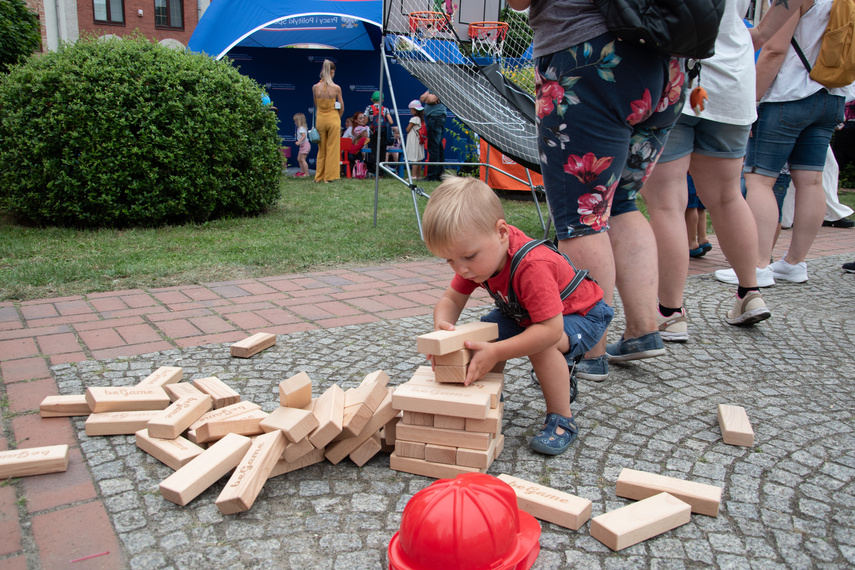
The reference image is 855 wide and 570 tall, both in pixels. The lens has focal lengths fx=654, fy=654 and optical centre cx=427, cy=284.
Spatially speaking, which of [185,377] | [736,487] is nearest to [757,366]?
[736,487]

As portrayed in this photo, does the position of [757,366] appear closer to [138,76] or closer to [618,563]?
[618,563]

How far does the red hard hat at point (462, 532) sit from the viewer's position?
4.58ft

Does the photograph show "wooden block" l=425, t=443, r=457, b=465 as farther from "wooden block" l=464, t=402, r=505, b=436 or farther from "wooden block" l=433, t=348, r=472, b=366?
"wooden block" l=433, t=348, r=472, b=366

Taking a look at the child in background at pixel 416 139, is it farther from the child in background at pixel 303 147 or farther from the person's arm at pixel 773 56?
the person's arm at pixel 773 56

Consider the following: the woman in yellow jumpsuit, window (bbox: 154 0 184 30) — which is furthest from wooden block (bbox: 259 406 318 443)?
window (bbox: 154 0 184 30)

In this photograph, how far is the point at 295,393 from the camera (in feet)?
6.82

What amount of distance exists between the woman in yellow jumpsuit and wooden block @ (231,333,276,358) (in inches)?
369

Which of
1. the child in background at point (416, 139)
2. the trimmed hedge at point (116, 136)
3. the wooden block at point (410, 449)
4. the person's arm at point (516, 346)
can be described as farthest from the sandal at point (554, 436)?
the child in background at point (416, 139)

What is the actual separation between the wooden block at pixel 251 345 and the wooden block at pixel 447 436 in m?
1.22

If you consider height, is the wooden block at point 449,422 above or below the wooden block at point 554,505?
above

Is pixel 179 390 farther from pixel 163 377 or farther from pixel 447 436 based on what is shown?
pixel 447 436

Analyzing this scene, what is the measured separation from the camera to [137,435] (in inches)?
85.0

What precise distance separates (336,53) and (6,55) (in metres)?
8.72

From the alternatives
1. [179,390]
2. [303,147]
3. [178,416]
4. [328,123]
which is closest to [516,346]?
[178,416]
